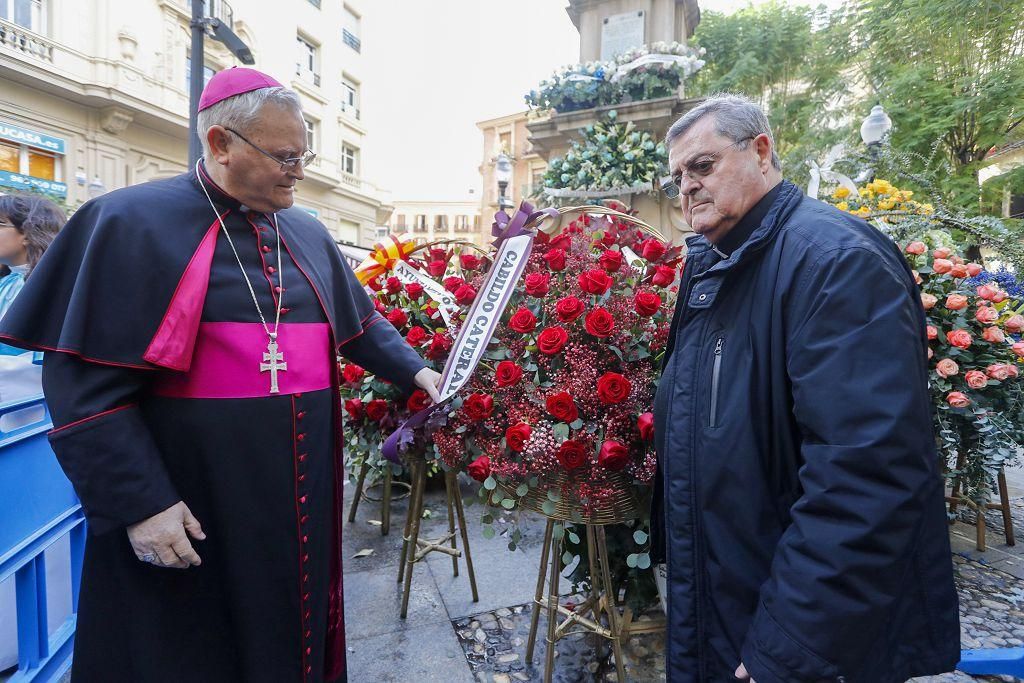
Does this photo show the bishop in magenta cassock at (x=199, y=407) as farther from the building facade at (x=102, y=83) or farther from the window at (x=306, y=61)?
the window at (x=306, y=61)

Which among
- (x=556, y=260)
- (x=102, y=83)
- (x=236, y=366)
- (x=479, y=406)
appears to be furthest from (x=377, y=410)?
(x=102, y=83)

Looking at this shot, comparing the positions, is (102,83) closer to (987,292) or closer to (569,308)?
(569,308)

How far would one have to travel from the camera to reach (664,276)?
200 centimetres

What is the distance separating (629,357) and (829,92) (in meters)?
16.8

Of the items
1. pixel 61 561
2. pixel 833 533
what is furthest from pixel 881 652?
pixel 61 561

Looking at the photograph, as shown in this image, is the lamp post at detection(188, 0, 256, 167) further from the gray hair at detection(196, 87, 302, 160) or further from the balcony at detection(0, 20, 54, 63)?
the balcony at detection(0, 20, 54, 63)

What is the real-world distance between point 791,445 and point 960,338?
2368mm

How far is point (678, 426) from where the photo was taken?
1.32 meters

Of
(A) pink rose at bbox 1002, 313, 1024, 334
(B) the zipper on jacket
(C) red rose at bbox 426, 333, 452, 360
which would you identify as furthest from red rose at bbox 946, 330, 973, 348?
(C) red rose at bbox 426, 333, 452, 360

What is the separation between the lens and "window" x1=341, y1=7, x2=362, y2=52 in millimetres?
A: 26172

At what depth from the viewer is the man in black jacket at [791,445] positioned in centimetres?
102

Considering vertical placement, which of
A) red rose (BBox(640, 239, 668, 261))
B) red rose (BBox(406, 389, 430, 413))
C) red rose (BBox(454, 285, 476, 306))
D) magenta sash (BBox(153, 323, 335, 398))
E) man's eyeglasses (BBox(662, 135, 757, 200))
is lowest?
red rose (BBox(406, 389, 430, 413))

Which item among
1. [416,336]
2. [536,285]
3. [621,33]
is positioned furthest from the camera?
[621,33]

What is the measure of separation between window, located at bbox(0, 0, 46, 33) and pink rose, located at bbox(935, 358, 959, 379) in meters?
19.6
